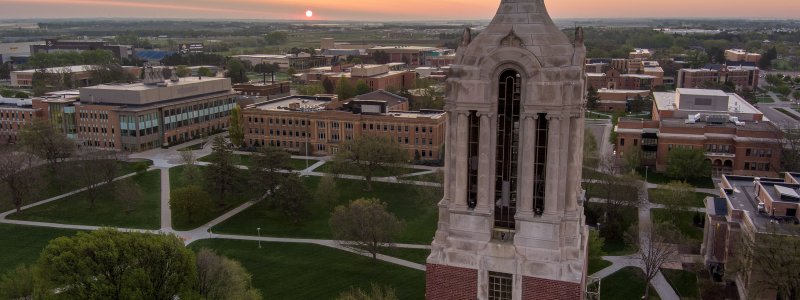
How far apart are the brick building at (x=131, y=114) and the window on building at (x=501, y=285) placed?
89702mm

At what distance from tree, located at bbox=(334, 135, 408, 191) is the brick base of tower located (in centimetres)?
5571

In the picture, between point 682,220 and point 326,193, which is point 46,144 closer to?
point 326,193

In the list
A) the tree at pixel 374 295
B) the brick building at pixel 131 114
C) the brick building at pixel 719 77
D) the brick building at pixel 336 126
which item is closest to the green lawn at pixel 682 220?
the tree at pixel 374 295

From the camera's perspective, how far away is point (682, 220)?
6250 cm

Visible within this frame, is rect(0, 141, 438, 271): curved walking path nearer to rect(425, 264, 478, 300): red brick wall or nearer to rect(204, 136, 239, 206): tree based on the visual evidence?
rect(204, 136, 239, 206): tree

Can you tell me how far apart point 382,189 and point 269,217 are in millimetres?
15623

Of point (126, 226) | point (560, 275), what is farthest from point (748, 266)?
point (126, 226)

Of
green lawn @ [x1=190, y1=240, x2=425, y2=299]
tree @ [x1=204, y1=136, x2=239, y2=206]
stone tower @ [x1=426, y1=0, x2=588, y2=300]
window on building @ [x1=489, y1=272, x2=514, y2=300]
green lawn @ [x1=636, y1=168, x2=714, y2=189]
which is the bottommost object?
green lawn @ [x1=190, y1=240, x2=425, y2=299]

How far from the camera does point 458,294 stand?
723 inches

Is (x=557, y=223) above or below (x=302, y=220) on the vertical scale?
above

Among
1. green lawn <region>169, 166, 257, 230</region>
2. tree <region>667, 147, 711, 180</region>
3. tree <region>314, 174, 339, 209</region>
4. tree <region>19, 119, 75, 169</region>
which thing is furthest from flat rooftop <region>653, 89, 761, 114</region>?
tree <region>19, 119, 75, 169</region>

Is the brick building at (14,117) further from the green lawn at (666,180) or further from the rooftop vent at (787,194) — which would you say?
the rooftop vent at (787,194)

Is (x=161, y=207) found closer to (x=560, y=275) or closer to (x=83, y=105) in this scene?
(x=83, y=105)

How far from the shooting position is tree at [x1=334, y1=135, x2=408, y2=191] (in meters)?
74.1
